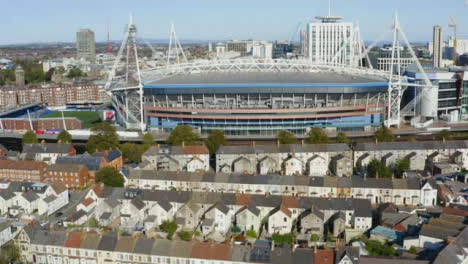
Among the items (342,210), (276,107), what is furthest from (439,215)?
(276,107)

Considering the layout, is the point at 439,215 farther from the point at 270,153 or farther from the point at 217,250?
the point at 270,153

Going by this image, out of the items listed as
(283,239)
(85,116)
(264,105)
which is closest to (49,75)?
(85,116)

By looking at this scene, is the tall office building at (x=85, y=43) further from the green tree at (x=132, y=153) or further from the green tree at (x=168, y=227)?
the green tree at (x=168, y=227)

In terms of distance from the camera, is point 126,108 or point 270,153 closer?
point 270,153

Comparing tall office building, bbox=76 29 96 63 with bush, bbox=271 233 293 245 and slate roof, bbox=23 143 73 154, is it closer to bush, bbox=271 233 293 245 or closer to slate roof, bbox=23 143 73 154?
slate roof, bbox=23 143 73 154

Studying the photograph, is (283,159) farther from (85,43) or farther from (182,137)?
(85,43)

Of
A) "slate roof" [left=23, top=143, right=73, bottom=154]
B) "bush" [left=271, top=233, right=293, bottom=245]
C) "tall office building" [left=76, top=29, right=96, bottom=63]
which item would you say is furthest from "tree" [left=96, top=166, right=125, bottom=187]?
"tall office building" [left=76, top=29, right=96, bottom=63]
